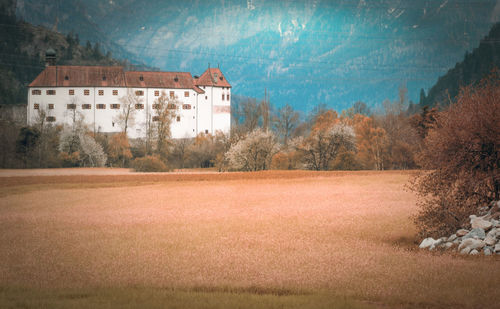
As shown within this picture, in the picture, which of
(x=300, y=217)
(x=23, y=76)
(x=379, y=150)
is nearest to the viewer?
(x=300, y=217)

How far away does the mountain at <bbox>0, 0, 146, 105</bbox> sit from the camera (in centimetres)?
14250

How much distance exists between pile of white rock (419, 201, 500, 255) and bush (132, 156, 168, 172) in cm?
3863

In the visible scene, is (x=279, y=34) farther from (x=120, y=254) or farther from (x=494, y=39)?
(x=120, y=254)

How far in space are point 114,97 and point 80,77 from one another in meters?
7.85

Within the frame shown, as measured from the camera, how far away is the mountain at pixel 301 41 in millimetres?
162375

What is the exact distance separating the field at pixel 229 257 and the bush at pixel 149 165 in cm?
2210

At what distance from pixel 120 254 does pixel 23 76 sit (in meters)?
149

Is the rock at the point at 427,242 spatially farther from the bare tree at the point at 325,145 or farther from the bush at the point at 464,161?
the bare tree at the point at 325,145

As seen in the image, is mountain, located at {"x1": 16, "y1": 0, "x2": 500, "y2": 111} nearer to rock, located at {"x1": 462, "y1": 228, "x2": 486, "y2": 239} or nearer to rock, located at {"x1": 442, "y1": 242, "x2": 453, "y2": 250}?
rock, located at {"x1": 442, "y1": 242, "x2": 453, "y2": 250}

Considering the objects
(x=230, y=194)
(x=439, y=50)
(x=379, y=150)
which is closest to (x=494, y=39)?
(x=439, y=50)

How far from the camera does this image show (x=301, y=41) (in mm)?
192750

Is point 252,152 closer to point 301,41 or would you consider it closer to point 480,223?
point 480,223

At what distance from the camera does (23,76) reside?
472 feet

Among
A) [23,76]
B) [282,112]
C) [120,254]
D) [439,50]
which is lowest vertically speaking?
[120,254]
